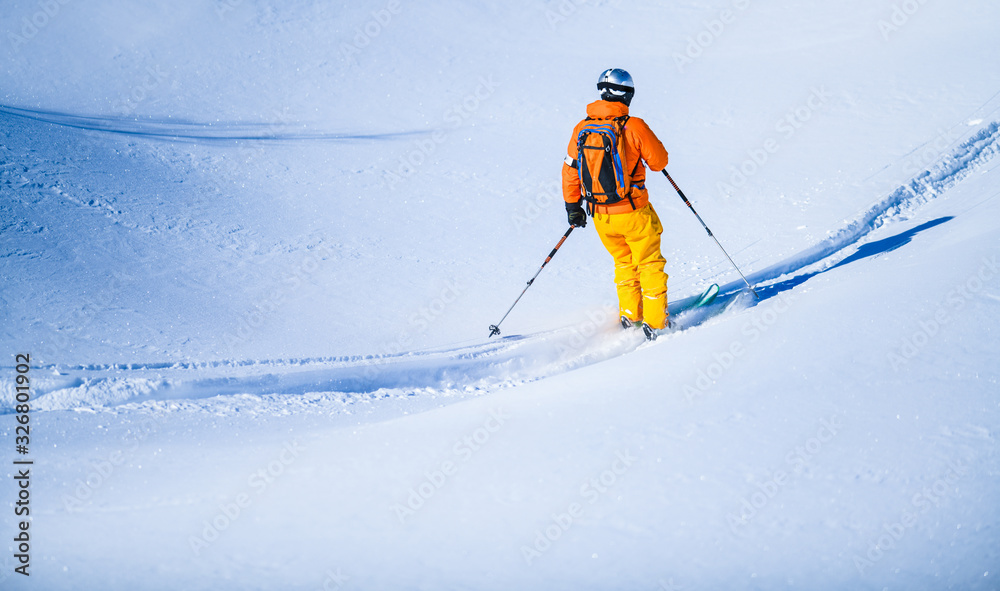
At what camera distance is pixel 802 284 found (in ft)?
15.0

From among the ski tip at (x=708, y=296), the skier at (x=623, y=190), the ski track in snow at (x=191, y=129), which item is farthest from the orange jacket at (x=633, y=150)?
the ski track in snow at (x=191, y=129)

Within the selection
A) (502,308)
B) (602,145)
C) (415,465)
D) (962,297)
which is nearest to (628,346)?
(502,308)

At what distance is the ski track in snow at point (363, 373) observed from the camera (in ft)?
11.5

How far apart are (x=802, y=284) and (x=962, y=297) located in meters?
1.23

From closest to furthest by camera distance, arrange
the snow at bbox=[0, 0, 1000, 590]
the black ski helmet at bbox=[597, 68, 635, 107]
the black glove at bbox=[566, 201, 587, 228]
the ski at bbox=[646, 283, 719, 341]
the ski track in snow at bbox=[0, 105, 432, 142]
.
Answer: the snow at bbox=[0, 0, 1000, 590] < the black ski helmet at bbox=[597, 68, 635, 107] < the black glove at bbox=[566, 201, 587, 228] < the ski at bbox=[646, 283, 719, 341] < the ski track in snow at bbox=[0, 105, 432, 142]

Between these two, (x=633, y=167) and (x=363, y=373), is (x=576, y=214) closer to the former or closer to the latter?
(x=633, y=167)

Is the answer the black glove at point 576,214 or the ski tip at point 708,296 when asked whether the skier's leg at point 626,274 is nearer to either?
the black glove at point 576,214

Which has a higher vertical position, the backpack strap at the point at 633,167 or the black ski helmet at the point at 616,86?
the black ski helmet at the point at 616,86

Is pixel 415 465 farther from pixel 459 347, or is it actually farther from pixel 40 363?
pixel 40 363

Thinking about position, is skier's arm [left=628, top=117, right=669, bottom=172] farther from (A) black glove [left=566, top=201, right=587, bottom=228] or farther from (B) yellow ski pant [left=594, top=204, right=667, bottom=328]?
(A) black glove [left=566, top=201, right=587, bottom=228]

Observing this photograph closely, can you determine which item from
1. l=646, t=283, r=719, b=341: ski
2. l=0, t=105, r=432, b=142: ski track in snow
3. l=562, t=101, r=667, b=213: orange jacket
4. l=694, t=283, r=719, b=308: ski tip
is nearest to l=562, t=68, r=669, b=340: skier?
l=562, t=101, r=667, b=213: orange jacket

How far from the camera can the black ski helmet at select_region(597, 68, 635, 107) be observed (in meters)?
3.94

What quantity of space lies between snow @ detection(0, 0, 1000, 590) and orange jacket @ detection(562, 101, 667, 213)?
0.83m

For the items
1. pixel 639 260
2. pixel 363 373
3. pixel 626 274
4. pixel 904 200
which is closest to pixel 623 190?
pixel 639 260
